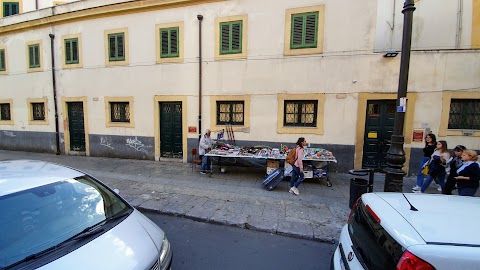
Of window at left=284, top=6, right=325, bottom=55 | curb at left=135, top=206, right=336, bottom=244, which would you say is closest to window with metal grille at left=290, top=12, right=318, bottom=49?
window at left=284, top=6, right=325, bottom=55

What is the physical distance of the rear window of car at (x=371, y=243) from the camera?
1.67 metres

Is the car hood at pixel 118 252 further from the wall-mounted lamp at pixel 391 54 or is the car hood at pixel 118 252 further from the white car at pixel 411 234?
the wall-mounted lamp at pixel 391 54

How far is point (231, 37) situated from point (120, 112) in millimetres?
5953

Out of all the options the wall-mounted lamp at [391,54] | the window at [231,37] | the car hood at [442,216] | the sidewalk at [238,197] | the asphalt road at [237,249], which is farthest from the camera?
the window at [231,37]

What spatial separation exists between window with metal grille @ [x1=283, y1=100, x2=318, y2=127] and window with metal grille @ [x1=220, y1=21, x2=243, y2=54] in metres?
2.82

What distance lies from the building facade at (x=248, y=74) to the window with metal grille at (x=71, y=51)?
45mm

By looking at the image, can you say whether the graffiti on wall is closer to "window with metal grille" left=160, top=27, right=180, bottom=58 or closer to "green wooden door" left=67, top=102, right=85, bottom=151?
"green wooden door" left=67, top=102, right=85, bottom=151

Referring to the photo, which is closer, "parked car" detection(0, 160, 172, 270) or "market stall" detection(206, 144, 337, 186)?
"parked car" detection(0, 160, 172, 270)

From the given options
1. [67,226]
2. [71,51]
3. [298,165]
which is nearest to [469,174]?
[298,165]

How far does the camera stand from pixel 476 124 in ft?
24.0

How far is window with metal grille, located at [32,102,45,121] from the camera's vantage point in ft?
38.8

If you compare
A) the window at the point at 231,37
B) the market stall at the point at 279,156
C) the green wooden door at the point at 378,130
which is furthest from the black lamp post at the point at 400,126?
the window at the point at 231,37

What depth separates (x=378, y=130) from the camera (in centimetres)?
782

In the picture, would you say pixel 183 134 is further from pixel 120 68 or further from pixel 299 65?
pixel 299 65
